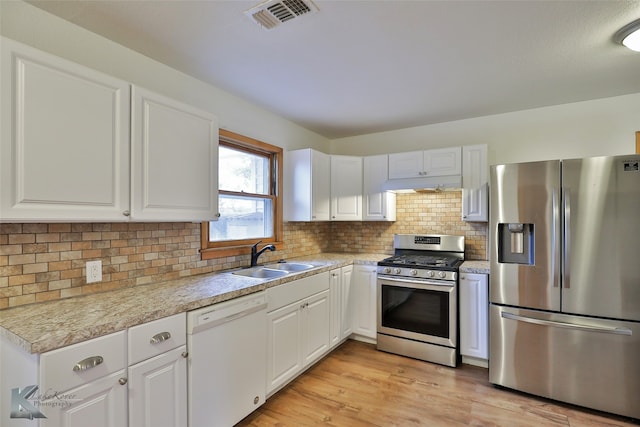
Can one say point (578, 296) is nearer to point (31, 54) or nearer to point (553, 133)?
point (553, 133)

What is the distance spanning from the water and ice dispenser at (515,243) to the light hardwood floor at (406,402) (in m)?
1.04

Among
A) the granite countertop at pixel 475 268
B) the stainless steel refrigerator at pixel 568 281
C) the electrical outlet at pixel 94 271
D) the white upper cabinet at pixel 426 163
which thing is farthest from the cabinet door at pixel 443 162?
the electrical outlet at pixel 94 271

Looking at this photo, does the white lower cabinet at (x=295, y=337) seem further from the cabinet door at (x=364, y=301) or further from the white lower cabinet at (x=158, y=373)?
the white lower cabinet at (x=158, y=373)

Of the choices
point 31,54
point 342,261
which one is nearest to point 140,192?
point 31,54

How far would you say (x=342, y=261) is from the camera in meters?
3.26

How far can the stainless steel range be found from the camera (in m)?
2.91

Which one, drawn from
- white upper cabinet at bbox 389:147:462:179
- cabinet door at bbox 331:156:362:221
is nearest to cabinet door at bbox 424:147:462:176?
white upper cabinet at bbox 389:147:462:179

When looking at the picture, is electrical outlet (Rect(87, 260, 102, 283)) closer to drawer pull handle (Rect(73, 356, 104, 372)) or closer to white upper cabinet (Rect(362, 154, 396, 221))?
drawer pull handle (Rect(73, 356, 104, 372))

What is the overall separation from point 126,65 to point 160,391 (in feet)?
6.27

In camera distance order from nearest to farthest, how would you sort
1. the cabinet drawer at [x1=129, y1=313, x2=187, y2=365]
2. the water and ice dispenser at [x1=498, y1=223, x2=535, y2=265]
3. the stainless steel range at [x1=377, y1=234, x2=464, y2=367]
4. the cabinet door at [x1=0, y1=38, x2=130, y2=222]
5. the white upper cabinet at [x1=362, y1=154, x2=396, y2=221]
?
the cabinet door at [x1=0, y1=38, x2=130, y2=222]
the cabinet drawer at [x1=129, y1=313, x2=187, y2=365]
the water and ice dispenser at [x1=498, y1=223, x2=535, y2=265]
the stainless steel range at [x1=377, y1=234, x2=464, y2=367]
the white upper cabinet at [x1=362, y1=154, x2=396, y2=221]

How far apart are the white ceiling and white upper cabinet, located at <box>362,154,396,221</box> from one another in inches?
30.4

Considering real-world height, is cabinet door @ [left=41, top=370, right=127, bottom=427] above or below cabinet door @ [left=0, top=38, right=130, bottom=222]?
below

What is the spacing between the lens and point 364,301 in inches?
133

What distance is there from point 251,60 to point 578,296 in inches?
111
